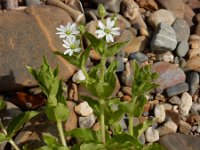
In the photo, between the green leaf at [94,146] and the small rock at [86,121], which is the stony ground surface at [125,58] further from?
the green leaf at [94,146]

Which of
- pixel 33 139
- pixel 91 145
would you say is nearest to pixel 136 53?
pixel 33 139

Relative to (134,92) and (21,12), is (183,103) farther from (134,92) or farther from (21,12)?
(21,12)

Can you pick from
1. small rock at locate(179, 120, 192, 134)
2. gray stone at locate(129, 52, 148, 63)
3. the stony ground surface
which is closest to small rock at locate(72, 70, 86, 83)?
the stony ground surface

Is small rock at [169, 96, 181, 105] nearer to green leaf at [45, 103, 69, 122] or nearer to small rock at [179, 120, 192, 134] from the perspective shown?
small rock at [179, 120, 192, 134]

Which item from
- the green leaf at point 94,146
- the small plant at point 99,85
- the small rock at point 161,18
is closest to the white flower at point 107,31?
the small plant at point 99,85

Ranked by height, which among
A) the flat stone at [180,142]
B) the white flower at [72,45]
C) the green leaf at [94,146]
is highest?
the white flower at [72,45]

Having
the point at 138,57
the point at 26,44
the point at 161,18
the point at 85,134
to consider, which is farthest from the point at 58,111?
the point at 161,18
